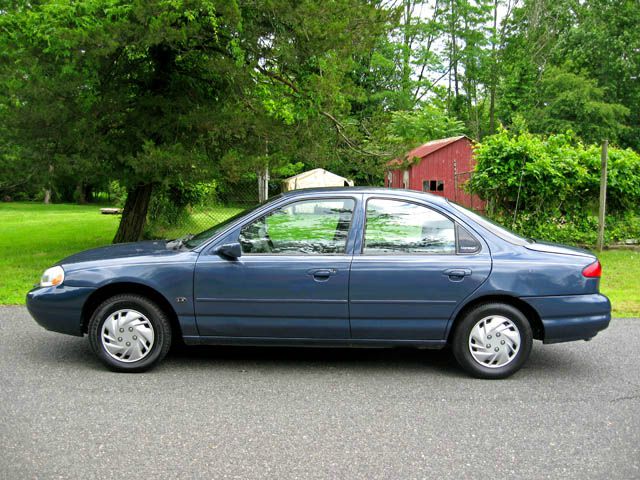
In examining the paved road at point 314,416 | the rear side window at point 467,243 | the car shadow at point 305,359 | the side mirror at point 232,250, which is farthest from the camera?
the car shadow at point 305,359

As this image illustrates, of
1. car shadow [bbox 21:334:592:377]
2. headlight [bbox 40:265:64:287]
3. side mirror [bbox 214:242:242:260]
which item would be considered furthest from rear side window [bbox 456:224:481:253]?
headlight [bbox 40:265:64:287]

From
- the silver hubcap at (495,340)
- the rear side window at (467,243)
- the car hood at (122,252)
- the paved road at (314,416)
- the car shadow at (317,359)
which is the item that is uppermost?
the rear side window at (467,243)

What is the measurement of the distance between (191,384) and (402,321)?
1.75m

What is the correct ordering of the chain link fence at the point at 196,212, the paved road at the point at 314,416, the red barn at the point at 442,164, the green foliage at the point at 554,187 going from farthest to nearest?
the red barn at the point at 442,164 < the chain link fence at the point at 196,212 < the green foliage at the point at 554,187 < the paved road at the point at 314,416

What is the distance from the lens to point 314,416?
393 centimetres

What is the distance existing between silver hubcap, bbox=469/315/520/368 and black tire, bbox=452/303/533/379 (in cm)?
2

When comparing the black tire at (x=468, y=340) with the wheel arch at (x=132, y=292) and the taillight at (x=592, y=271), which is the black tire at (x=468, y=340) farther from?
the wheel arch at (x=132, y=292)

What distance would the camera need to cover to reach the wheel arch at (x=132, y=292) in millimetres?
4781

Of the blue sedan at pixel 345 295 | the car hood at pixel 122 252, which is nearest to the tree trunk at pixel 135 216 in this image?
the car hood at pixel 122 252

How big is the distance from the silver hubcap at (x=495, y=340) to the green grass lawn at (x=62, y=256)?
3173mm

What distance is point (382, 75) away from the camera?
46.5 m

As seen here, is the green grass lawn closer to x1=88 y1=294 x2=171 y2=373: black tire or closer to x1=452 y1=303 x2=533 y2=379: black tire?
x1=452 y1=303 x2=533 y2=379: black tire

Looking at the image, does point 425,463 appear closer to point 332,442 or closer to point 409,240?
point 332,442

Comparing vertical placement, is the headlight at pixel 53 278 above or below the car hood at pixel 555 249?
below
